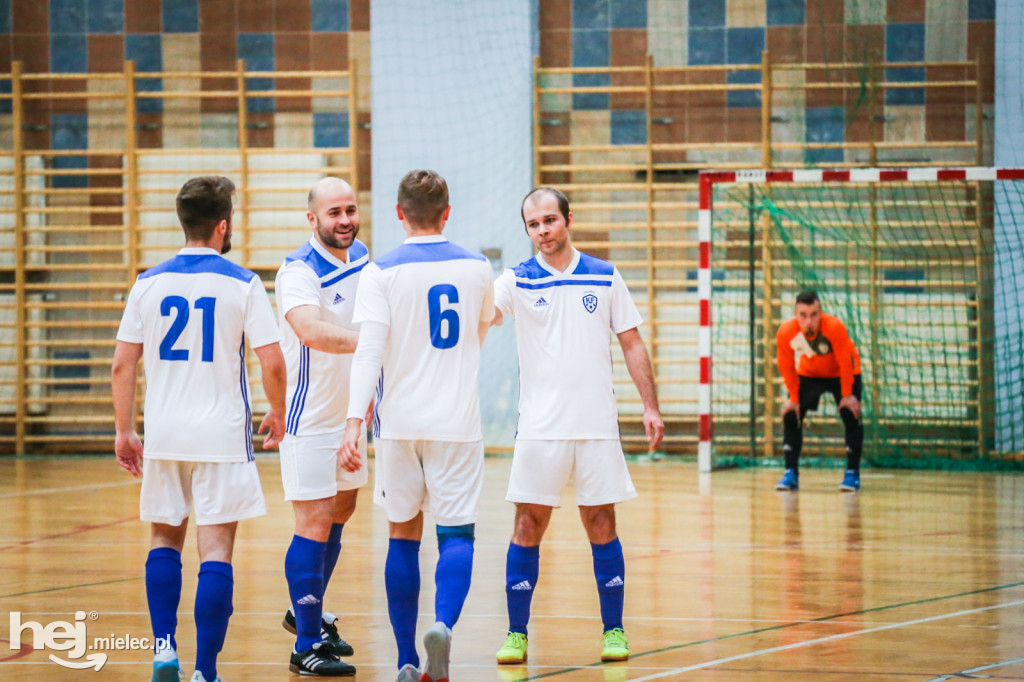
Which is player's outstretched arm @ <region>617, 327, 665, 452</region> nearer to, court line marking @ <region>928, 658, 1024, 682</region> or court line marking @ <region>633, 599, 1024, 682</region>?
court line marking @ <region>633, 599, 1024, 682</region>

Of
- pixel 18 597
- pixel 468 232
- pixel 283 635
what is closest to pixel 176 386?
pixel 283 635

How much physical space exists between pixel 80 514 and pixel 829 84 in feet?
24.0

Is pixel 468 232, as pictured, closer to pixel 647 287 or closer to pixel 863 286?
pixel 647 287

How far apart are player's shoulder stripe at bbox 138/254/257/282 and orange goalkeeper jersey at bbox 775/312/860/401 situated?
588 cm

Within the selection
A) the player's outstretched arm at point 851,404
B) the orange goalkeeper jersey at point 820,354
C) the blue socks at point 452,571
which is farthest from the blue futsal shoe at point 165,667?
the player's outstretched arm at point 851,404

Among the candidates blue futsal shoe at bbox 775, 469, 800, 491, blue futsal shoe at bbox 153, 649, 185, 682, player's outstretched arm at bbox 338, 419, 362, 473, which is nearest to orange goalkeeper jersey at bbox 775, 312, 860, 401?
blue futsal shoe at bbox 775, 469, 800, 491

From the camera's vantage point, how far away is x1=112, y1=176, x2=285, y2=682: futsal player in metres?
3.55

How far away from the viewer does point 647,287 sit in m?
11.5

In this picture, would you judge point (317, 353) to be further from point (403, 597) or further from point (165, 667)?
point (165, 667)

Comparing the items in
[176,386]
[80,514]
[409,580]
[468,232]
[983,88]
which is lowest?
[80,514]

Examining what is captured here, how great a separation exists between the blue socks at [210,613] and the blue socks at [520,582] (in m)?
1.00

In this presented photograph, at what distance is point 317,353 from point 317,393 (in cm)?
14

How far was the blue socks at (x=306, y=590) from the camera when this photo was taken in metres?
3.96

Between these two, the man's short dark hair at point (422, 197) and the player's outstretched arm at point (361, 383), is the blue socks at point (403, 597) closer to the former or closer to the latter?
the player's outstretched arm at point (361, 383)
